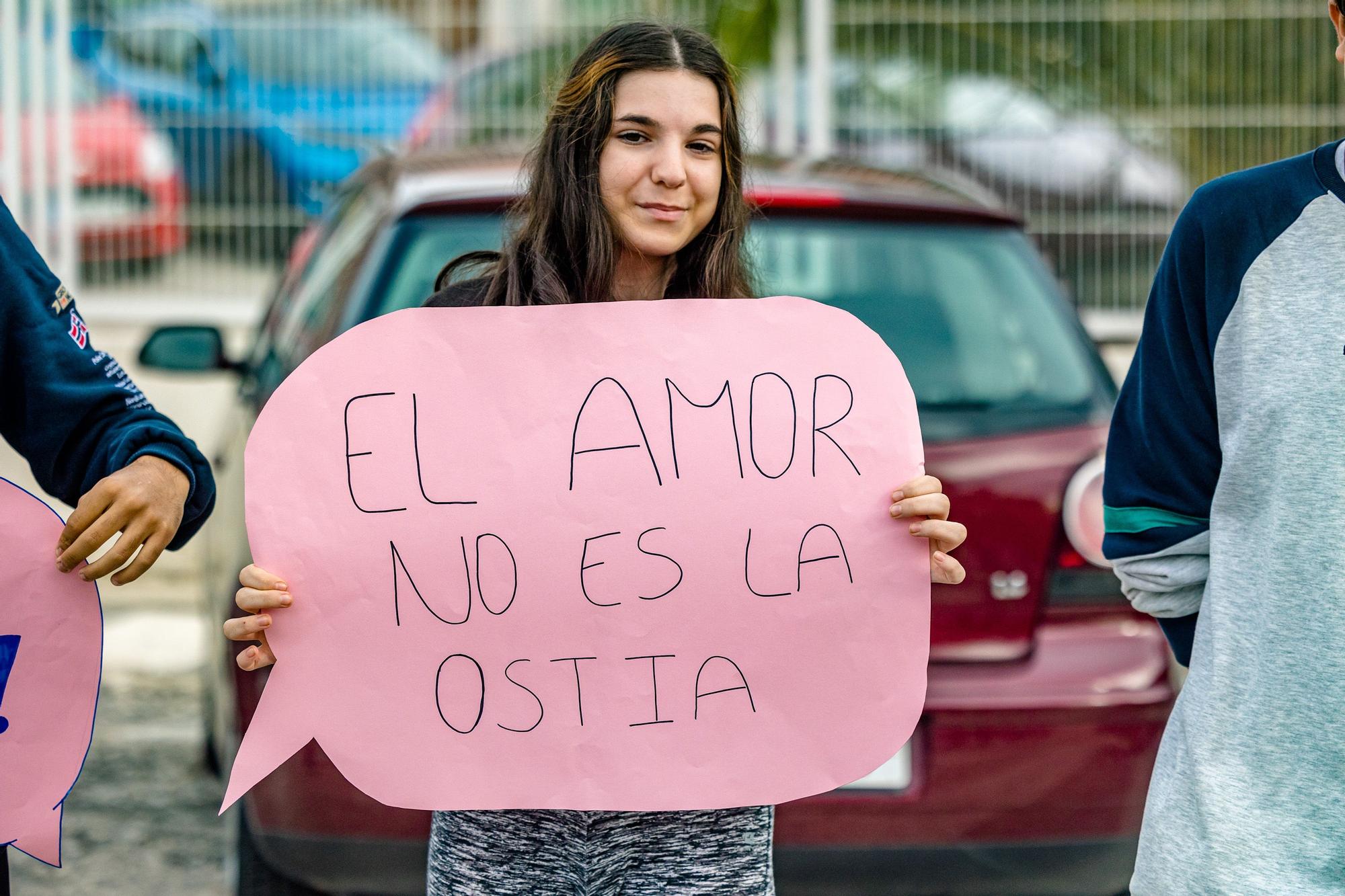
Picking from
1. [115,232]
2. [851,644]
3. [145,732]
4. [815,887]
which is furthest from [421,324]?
[115,232]

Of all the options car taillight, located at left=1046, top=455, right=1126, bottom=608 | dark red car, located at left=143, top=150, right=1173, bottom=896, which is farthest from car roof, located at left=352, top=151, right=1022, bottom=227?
car taillight, located at left=1046, top=455, right=1126, bottom=608

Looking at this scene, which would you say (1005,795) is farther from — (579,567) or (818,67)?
(818,67)

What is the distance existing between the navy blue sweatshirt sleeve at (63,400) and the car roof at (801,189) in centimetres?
113

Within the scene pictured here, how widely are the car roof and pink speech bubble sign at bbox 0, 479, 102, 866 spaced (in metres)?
1.25

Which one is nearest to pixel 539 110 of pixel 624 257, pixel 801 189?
pixel 801 189

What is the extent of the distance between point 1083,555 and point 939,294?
0.65 m

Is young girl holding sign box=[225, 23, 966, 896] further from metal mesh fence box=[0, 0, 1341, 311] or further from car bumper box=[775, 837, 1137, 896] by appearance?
metal mesh fence box=[0, 0, 1341, 311]

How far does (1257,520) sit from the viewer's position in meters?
1.57

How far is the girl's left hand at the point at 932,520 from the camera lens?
5.80 feet

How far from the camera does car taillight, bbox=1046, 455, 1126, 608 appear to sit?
2.58 m

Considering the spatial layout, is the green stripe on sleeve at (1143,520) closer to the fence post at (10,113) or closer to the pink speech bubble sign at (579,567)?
the pink speech bubble sign at (579,567)

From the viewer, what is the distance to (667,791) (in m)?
1.79

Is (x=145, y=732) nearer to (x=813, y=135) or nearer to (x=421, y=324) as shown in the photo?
(x=421, y=324)

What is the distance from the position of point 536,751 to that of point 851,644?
39 cm
